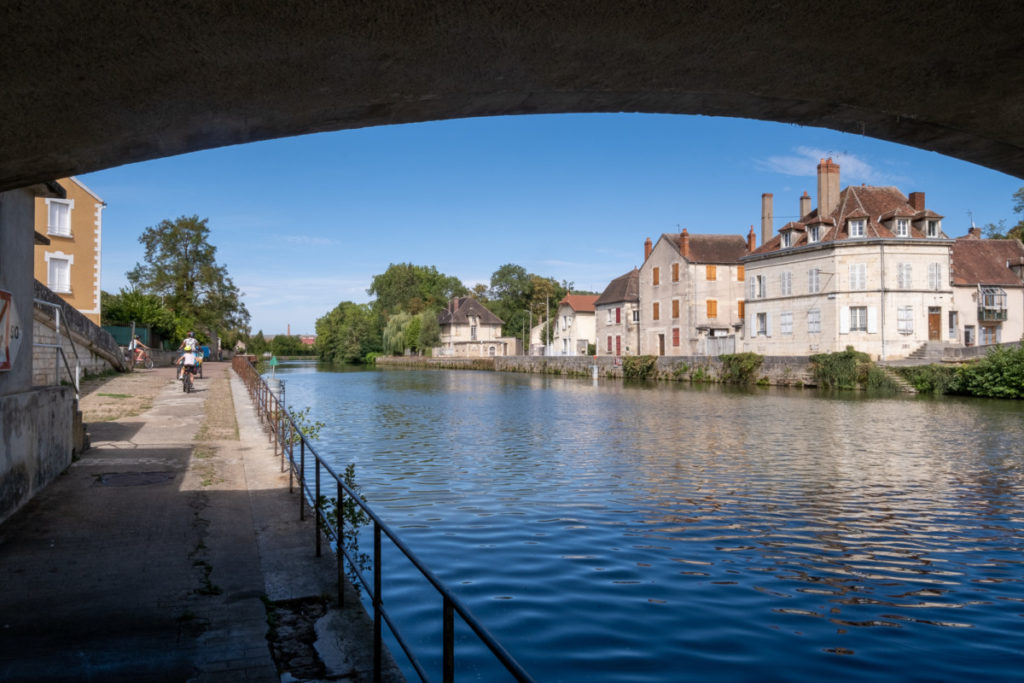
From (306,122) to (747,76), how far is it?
2.09 metres

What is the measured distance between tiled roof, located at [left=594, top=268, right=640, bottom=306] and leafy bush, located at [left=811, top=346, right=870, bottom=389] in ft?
73.6

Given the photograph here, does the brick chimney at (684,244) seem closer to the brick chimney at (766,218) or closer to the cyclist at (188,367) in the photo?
the brick chimney at (766,218)

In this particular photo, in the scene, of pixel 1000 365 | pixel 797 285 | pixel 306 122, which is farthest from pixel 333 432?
pixel 797 285

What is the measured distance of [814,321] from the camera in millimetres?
41500

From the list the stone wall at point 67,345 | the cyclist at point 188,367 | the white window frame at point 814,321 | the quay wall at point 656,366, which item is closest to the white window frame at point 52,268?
the stone wall at point 67,345

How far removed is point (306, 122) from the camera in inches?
141

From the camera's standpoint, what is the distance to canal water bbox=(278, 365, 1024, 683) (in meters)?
6.00

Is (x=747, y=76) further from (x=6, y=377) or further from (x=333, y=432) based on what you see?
(x=333, y=432)

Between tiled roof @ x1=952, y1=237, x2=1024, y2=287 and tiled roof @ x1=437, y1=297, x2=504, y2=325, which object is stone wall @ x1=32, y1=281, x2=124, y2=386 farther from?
tiled roof @ x1=437, y1=297, x2=504, y2=325

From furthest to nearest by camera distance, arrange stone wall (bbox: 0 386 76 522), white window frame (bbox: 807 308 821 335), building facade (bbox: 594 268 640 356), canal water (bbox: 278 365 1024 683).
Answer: building facade (bbox: 594 268 640 356), white window frame (bbox: 807 308 821 335), stone wall (bbox: 0 386 76 522), canal water (bbox: 278 365 1024 683)

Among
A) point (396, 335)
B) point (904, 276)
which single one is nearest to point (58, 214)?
point (904, 276)

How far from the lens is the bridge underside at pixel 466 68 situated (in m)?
2.72

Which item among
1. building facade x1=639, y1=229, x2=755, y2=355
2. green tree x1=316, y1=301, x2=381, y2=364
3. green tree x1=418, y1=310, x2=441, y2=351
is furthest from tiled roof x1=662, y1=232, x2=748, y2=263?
green tree x1=316, y1=301, x2=381, y2=364

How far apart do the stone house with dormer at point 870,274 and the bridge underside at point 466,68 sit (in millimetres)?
39455
